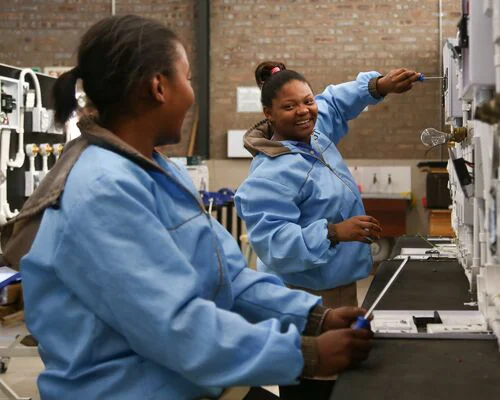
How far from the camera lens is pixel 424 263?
306cm

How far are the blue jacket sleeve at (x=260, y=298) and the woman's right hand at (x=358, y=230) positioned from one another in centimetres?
66

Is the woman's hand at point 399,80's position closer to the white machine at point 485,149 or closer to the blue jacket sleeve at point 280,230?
the white machine at point 485,149

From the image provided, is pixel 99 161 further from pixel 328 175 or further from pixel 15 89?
pixel 15 89

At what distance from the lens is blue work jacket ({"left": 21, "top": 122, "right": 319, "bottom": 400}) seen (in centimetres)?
117

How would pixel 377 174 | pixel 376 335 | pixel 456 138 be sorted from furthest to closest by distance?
pixel 377 174
pixel 456 138
pixel 376 335

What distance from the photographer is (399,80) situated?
2723 millimetres

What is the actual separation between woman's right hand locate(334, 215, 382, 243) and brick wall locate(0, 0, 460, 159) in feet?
20.6

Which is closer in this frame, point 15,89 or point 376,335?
point 376,335

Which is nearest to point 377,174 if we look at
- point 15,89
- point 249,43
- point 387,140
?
point 387,140

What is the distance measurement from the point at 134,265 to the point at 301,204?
4.23ft

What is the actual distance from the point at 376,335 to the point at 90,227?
794 mm

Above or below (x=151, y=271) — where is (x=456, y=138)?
above

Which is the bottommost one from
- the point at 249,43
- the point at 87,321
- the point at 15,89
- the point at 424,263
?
the point at 424,263

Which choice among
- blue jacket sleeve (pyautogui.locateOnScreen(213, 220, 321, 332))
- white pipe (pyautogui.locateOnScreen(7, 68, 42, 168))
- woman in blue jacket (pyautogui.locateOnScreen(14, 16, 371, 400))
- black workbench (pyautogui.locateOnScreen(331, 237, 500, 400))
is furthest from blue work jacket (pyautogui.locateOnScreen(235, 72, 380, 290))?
white pipe (pyautogui.locateOnScreen(7, 68, 42, 168))
